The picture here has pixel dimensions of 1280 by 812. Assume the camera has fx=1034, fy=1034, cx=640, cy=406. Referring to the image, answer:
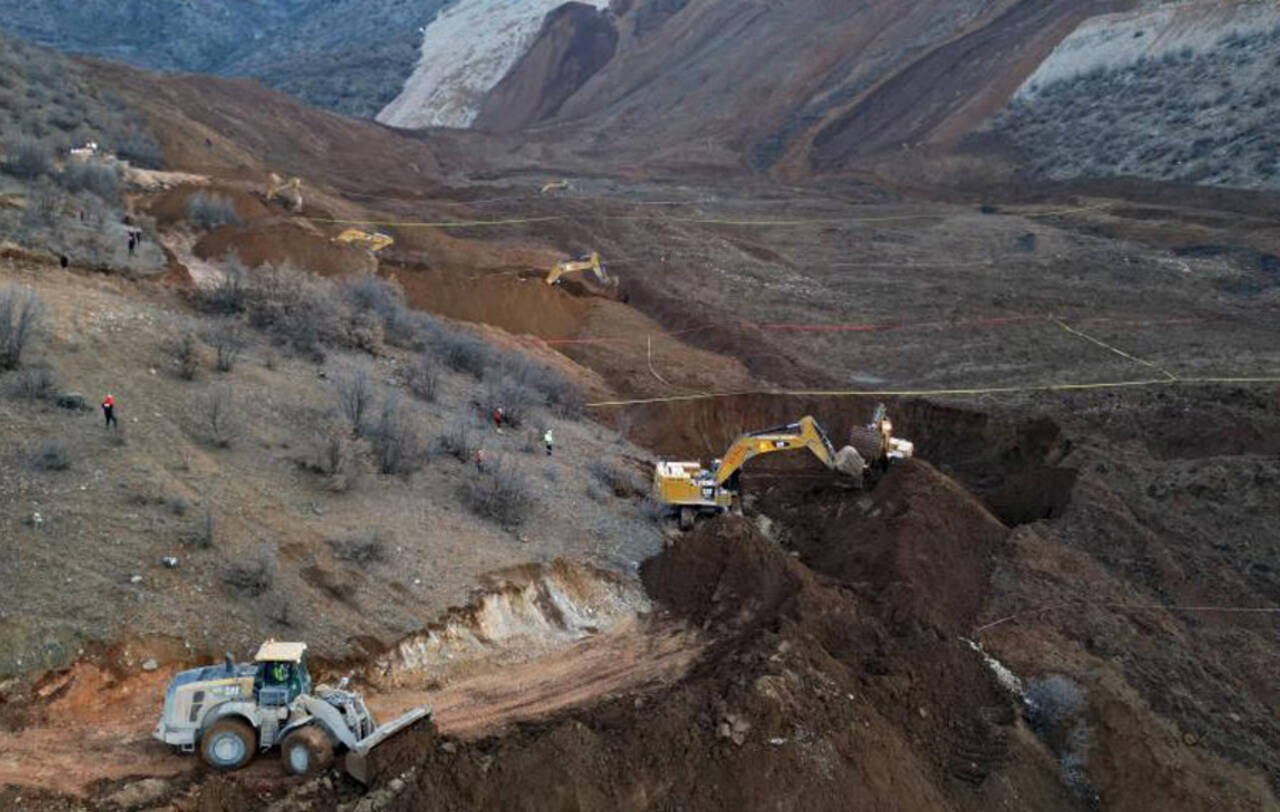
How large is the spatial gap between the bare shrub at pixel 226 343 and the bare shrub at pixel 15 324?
96.5 inches

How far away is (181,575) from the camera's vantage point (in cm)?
1105

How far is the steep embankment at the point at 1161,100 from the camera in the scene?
139ft

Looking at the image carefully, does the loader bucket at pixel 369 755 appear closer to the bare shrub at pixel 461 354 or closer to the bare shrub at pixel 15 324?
the bare shrub at pixel 15 324

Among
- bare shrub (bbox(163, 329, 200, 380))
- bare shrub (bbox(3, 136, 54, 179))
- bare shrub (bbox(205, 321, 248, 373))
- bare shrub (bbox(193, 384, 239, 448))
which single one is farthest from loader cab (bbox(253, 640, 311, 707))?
bare shrub (bbox(3, 136, 54, 179))

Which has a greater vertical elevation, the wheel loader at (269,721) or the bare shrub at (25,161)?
the bare shrub at (25,161)

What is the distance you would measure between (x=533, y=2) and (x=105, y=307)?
83482 mm

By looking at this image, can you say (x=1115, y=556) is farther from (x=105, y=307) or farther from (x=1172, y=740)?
(x=105, y=307)

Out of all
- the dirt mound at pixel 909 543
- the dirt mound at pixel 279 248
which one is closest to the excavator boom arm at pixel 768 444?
the dirt mound at pixel 909 543

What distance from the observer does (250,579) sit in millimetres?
11242

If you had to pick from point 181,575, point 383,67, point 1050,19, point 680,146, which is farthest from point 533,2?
point 181,575

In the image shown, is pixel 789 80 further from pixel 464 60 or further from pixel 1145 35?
pixel 464 60

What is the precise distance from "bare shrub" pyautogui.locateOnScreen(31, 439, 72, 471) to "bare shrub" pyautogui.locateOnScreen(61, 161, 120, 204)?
14029 millimetres

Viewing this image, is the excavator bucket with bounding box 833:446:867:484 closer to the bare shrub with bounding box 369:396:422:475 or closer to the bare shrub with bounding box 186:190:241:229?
the bare shrub with bounding box 369:396:422:475

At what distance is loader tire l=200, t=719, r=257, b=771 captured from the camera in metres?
8.94
